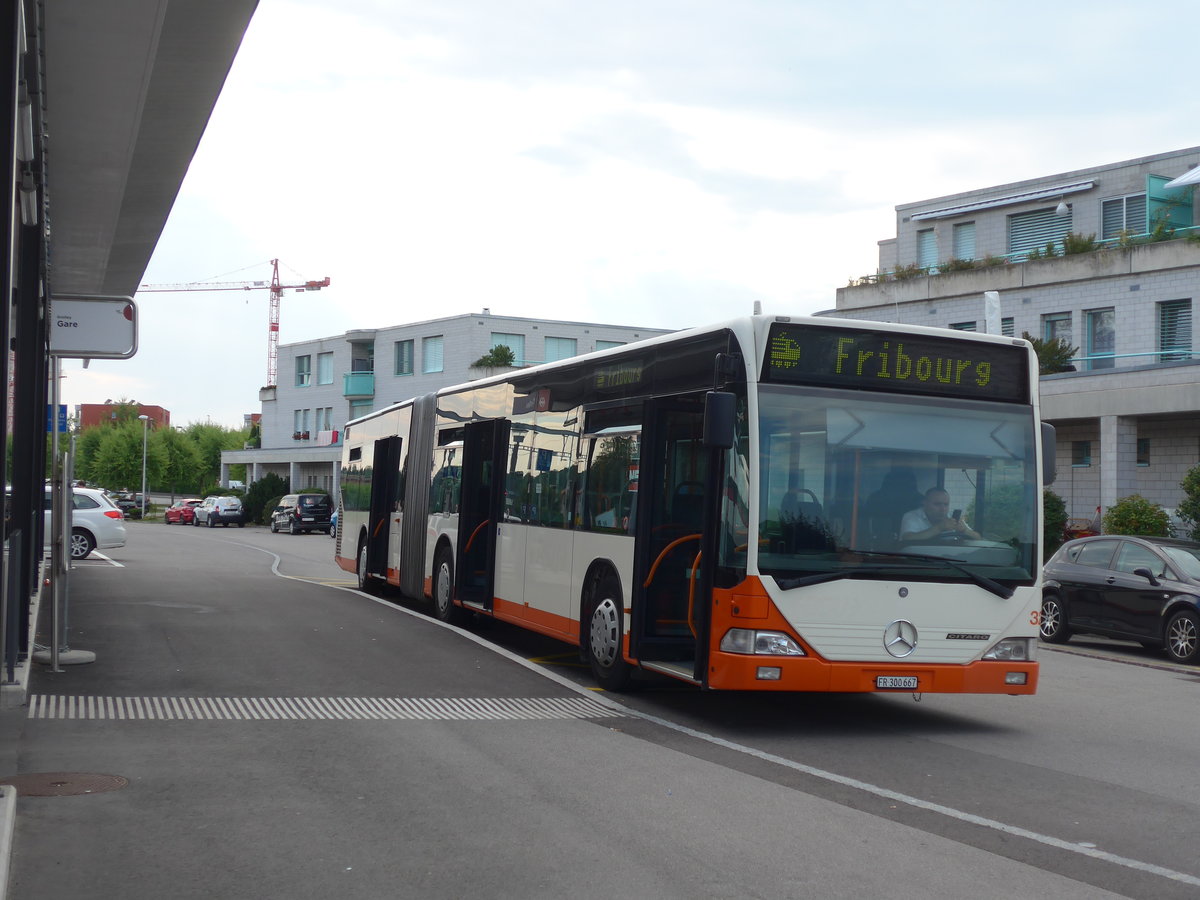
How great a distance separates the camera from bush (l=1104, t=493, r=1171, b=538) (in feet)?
79.7

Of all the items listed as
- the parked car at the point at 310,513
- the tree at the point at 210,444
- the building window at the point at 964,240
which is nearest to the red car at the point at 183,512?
the parked car at the point at 310,513

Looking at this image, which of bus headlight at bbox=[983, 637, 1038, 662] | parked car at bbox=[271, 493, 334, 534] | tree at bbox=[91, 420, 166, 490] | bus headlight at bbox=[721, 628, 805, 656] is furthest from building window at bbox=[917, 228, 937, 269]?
tree at bbox=[91, 420, 166, 490]

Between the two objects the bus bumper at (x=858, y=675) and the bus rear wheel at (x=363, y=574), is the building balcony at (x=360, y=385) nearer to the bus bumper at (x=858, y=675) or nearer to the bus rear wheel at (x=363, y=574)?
the bus rear wheel at (x=363, y=574)

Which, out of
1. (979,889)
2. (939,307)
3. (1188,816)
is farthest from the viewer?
(939,307)

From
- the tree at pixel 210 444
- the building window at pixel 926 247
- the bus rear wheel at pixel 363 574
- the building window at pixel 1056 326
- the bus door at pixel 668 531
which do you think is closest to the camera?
the bus door at pixel 668 531

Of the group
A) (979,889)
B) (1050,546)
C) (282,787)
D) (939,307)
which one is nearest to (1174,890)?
(979,889)

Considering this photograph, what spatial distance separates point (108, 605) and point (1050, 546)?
62.1 feet

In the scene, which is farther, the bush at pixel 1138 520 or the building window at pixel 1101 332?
the building window at pixel 1101 332

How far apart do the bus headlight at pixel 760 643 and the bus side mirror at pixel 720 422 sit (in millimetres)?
1314

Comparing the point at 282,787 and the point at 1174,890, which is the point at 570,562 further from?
the point at 1174,890

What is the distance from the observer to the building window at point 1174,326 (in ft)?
109

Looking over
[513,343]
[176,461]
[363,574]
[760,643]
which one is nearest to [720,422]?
[760,643]

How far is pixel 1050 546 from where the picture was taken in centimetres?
2781

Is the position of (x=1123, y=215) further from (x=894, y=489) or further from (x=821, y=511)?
(x=821, y=511)
